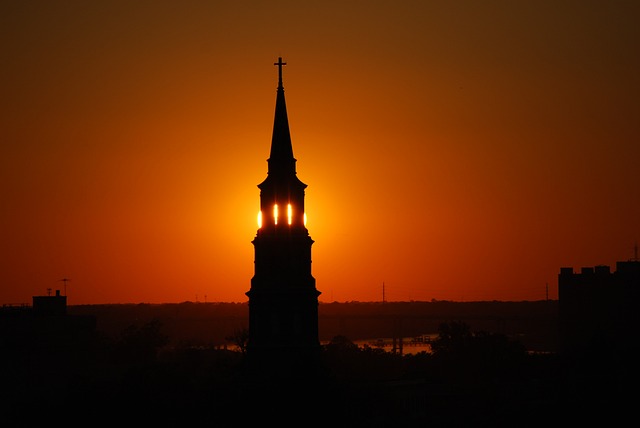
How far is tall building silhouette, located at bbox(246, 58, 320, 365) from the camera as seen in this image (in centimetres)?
10606

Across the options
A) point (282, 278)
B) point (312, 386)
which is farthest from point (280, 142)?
point (312, 386)

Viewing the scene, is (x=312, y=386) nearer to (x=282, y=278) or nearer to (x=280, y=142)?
(x=282, y=278)

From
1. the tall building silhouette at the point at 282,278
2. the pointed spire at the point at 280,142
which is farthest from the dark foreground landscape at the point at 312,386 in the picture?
the pointed spire at the point at 280,142

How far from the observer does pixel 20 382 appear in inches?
5605

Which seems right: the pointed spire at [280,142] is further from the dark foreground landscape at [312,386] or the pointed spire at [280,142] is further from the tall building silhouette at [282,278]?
the dark foreground landscape at [312,386]

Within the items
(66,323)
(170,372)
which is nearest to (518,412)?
(170,372)

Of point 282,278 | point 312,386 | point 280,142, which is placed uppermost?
point 280,142

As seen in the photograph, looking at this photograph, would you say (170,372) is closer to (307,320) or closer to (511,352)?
(307,320)

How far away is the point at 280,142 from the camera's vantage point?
109375 millimetres

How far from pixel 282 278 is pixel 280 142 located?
8.99 metres

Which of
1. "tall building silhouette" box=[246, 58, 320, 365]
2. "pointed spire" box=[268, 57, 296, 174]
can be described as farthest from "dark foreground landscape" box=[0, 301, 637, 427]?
"pointed spire" box=[268, 57, 296, 174]

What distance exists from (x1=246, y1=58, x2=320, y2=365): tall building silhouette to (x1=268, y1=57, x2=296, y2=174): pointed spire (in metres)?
0.06

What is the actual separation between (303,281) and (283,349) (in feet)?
14.7

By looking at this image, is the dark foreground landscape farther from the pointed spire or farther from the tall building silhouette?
the pointed spire
